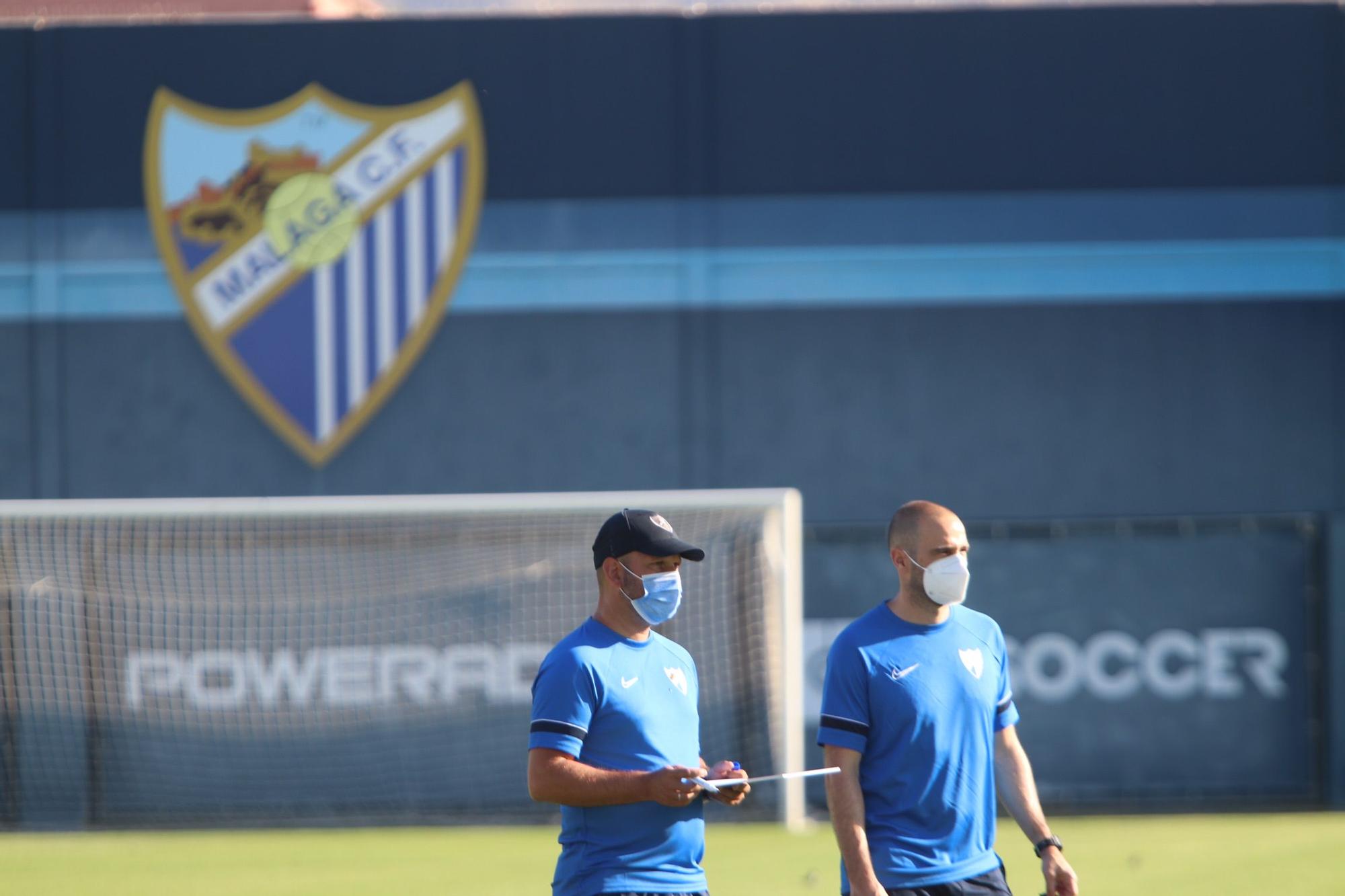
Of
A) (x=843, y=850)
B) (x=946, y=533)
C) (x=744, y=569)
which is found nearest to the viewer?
(x=843, y=850)

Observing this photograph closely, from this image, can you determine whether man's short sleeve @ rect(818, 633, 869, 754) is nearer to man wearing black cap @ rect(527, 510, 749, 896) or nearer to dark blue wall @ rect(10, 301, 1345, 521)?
man wearing black cap @ rect(527, 510, 749, 896)

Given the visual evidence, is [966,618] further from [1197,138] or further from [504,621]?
[1197,138]

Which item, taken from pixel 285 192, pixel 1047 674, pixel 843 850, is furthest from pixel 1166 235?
pixel 843 850

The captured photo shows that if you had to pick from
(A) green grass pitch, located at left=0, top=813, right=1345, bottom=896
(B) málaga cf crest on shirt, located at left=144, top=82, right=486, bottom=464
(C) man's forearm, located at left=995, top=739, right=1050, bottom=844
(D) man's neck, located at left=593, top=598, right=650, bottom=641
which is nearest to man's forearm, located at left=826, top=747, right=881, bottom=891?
(C) man's forearm, located at left=995, top=739, right=1050, bottom=844

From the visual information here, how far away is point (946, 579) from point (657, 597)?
782 mm

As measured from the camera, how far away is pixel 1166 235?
12383 mm

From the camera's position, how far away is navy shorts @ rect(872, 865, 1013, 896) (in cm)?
387

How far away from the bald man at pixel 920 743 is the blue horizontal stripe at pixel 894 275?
845 centimetres

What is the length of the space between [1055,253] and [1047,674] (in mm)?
3360

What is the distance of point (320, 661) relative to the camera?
1181 cm

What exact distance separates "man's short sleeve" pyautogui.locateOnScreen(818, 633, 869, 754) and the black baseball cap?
490mm

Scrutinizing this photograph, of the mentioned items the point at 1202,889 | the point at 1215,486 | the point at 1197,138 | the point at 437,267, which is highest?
the point at 1197,138

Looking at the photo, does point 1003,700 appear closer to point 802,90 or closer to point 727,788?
point 727,788

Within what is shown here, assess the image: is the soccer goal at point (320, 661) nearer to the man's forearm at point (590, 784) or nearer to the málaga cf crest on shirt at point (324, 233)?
the málaga cf crest on shirt at point (324, 233)
